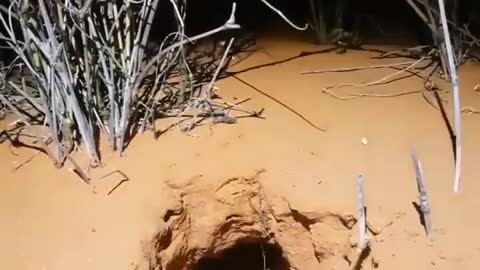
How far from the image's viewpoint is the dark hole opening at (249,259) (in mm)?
1505

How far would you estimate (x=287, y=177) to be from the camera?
1.36 meters

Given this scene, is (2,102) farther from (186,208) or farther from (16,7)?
(186,208)

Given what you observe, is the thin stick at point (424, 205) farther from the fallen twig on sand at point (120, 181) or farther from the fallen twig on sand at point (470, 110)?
the fallen twig on sand at point (120, 181)

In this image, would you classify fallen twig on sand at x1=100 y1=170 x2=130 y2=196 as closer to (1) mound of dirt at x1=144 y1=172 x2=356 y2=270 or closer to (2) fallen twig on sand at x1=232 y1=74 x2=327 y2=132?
(1) mound of dirt at x1=144 y1=172 x2=356 y2=270

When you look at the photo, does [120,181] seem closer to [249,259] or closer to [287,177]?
[287,177]

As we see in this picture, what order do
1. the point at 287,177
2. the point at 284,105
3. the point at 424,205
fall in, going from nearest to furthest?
the point at 424,205
the point at 287,177
the point at 284,105

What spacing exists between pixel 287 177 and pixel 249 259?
37cm

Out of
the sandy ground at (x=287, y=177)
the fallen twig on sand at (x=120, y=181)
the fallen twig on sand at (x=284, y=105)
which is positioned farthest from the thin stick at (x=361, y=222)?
the fallen twig on sand at (x=120, y=181)

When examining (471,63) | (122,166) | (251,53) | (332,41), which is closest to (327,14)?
(332,41)

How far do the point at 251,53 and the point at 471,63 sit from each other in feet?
1.30

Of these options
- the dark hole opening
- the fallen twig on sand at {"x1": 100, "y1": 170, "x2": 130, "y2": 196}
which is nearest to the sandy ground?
the fallen twig on sand at {"x1": 100, "y1": 170, "x2": 130, "y2": 196}

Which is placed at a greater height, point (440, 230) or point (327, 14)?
point (327, 14)

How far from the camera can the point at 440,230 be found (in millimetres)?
1244

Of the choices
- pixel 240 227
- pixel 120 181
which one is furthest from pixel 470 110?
pixel 120 181
